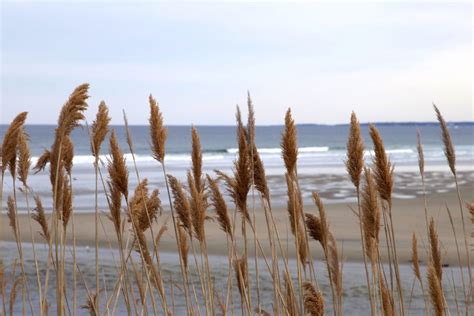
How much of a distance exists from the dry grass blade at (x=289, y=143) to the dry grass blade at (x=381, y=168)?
0.34m

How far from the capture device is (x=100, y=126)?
127 inches

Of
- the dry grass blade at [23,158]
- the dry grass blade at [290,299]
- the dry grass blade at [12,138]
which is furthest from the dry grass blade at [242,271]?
the dry grass blade at [12,138]

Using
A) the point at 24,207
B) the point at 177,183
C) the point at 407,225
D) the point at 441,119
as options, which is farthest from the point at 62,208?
the point at 24,207

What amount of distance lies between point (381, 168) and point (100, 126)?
1.22 meters

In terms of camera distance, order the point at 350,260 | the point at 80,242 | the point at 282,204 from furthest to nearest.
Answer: the point at 282,204, the point at 80,242, the point at 350,260

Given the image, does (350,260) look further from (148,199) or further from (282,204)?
(148,199)

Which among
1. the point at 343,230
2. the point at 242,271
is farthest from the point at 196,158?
the point at 343,230

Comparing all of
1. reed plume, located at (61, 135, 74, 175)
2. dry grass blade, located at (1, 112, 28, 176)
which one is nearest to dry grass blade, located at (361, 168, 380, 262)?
reed plume, located at (61, 135, 74, 175)

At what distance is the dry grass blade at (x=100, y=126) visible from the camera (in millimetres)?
3201

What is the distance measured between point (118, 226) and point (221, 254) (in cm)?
912

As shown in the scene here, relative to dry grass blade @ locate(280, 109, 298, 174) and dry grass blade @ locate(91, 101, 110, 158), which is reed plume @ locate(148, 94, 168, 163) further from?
dry grass blade @ locate(280, 109, 298, 174)

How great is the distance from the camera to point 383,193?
3.32m

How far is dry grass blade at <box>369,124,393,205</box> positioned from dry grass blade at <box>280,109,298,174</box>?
1.12ft

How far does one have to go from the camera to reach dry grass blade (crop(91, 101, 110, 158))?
3.20 meters
